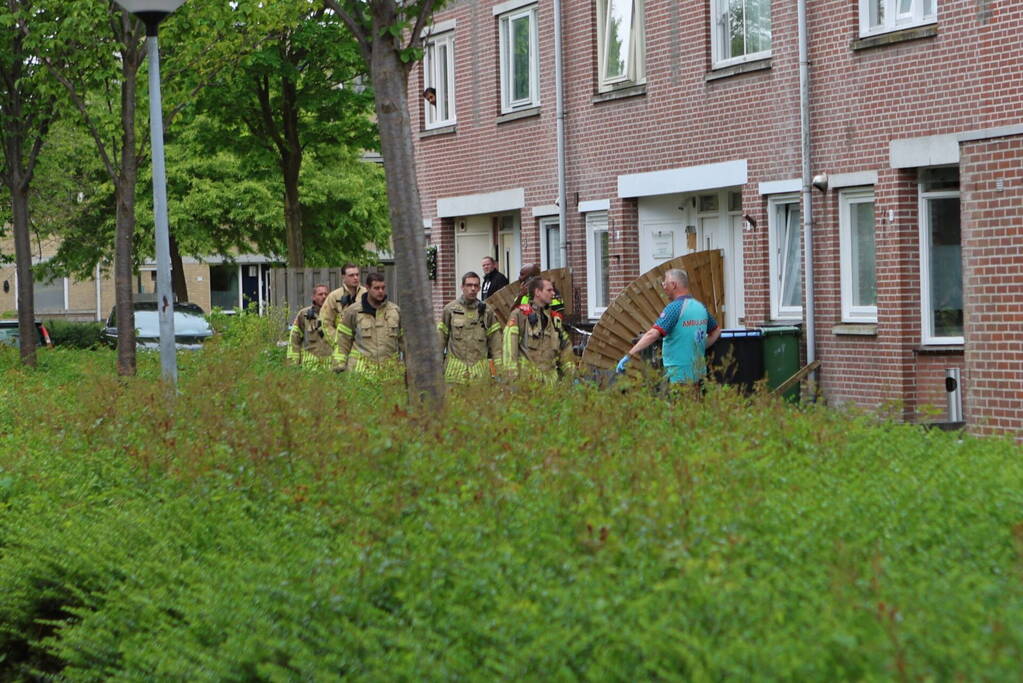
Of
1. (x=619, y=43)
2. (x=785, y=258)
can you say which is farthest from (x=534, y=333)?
(x=619, y=43)

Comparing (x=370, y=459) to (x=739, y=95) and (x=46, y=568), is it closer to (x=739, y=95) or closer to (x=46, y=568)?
(x=46, y=568)

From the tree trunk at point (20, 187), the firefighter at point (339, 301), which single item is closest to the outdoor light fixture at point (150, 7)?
the firefighter at point (339, 301)

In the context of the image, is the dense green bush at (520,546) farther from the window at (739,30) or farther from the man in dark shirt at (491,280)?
the man in dark shirt at (491,280)

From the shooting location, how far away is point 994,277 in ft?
46.9

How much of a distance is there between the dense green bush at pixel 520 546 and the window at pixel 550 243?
50.6ft

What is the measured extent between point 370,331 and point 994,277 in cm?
601

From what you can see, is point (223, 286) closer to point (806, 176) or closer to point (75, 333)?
point (75, 333)

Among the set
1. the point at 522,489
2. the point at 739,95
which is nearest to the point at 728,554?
the point at 522,489

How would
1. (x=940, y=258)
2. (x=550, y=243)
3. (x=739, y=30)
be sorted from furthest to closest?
→ 1. (x=550, y=243)
2. (x=739, y=30)
3. (x=940, y=258)

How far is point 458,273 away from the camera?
28.8 metres

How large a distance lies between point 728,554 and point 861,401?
14.1 meters

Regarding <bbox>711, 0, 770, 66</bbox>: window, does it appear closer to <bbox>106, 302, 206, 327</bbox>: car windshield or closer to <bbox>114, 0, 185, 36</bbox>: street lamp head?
<bbox>114, 0, 185, 36</bbox>: street lamp head

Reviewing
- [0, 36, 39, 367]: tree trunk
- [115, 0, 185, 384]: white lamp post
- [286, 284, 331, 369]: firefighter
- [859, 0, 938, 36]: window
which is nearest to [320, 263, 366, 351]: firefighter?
[286, 284, 331, 369]: firefighter

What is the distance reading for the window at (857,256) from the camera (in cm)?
1941
